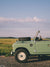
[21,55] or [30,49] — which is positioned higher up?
[30,49]

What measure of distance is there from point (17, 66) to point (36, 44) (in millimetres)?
1770

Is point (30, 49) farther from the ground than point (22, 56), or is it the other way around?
point (30, 49)

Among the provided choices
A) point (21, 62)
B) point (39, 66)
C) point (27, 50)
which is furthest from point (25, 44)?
point (39, 66)

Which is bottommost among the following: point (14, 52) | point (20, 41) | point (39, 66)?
point (39, 66)

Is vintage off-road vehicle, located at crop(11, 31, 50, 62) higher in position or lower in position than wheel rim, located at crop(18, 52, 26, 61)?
higher

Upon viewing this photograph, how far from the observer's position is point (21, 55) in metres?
9.28

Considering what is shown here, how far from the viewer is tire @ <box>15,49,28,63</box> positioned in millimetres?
9227

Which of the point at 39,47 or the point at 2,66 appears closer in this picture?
the point at 2,66

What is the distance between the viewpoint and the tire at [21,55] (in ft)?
30.3

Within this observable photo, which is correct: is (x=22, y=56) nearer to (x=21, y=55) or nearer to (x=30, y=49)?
(x=21, y=55)

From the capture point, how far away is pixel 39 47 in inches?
362

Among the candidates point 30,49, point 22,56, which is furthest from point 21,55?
point 30,49

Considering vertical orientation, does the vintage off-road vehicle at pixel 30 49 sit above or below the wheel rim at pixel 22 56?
above

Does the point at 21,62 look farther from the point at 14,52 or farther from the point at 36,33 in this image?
the point at 36,33
